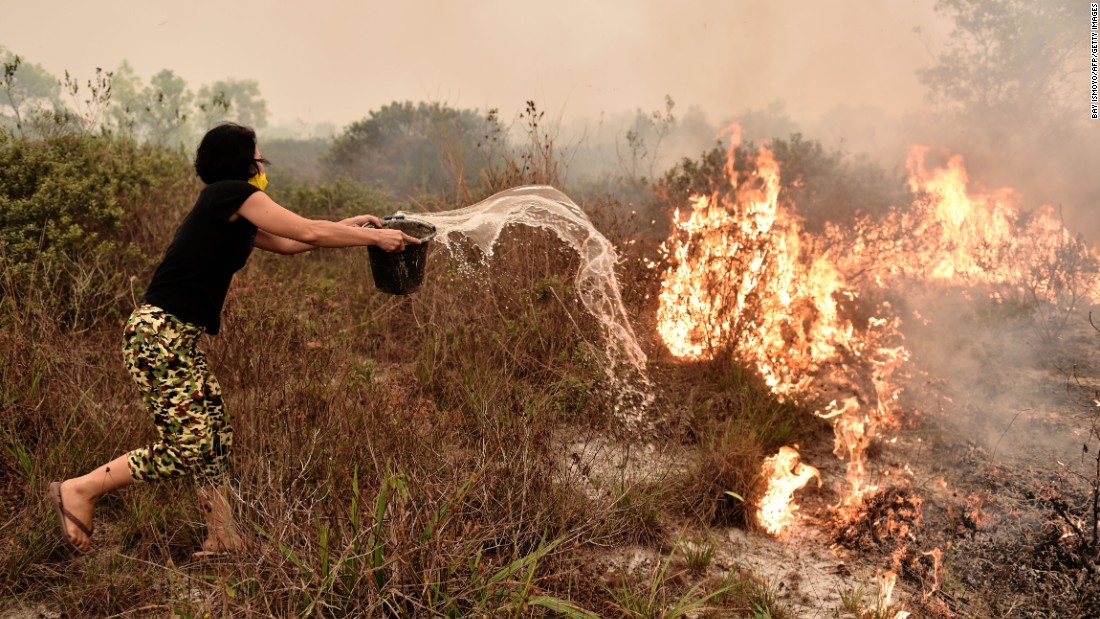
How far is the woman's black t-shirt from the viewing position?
96.1 inches

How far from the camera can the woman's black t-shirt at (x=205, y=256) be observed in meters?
A: 2.44

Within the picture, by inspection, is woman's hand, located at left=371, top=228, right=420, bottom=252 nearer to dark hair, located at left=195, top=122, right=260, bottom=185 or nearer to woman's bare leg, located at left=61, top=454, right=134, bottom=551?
dark hair, located at left=195, top=122, right=260, bottom=185

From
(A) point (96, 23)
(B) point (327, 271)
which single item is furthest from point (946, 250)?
(A) point (96, 23)

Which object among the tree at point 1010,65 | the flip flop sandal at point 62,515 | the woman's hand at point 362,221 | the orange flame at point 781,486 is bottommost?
the flip flop sandal at point 62,515

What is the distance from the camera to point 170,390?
2.53m

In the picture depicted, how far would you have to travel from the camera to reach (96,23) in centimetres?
5216

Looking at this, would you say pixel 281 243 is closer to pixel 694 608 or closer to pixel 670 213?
pixel 694 608

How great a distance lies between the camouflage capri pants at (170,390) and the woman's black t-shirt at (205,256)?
0.07 metres

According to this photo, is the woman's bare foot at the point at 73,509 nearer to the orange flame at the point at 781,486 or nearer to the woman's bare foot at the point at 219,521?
the woman's bare foot at the point at 219,521

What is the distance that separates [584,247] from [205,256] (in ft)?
8.93

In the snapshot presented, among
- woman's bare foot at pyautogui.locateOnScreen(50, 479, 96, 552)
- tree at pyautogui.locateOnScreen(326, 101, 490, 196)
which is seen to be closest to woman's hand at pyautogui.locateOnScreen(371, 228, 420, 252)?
woman's bare foot at pyautogui.locateOnScreen(50, 479, 96, 552)

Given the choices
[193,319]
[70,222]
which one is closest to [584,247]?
[193,319]

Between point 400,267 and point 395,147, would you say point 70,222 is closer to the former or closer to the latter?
point 400,267

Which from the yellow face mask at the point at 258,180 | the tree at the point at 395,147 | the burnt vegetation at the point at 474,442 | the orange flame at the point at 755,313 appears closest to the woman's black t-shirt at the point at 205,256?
the yellow face mask at the point at 258,180
